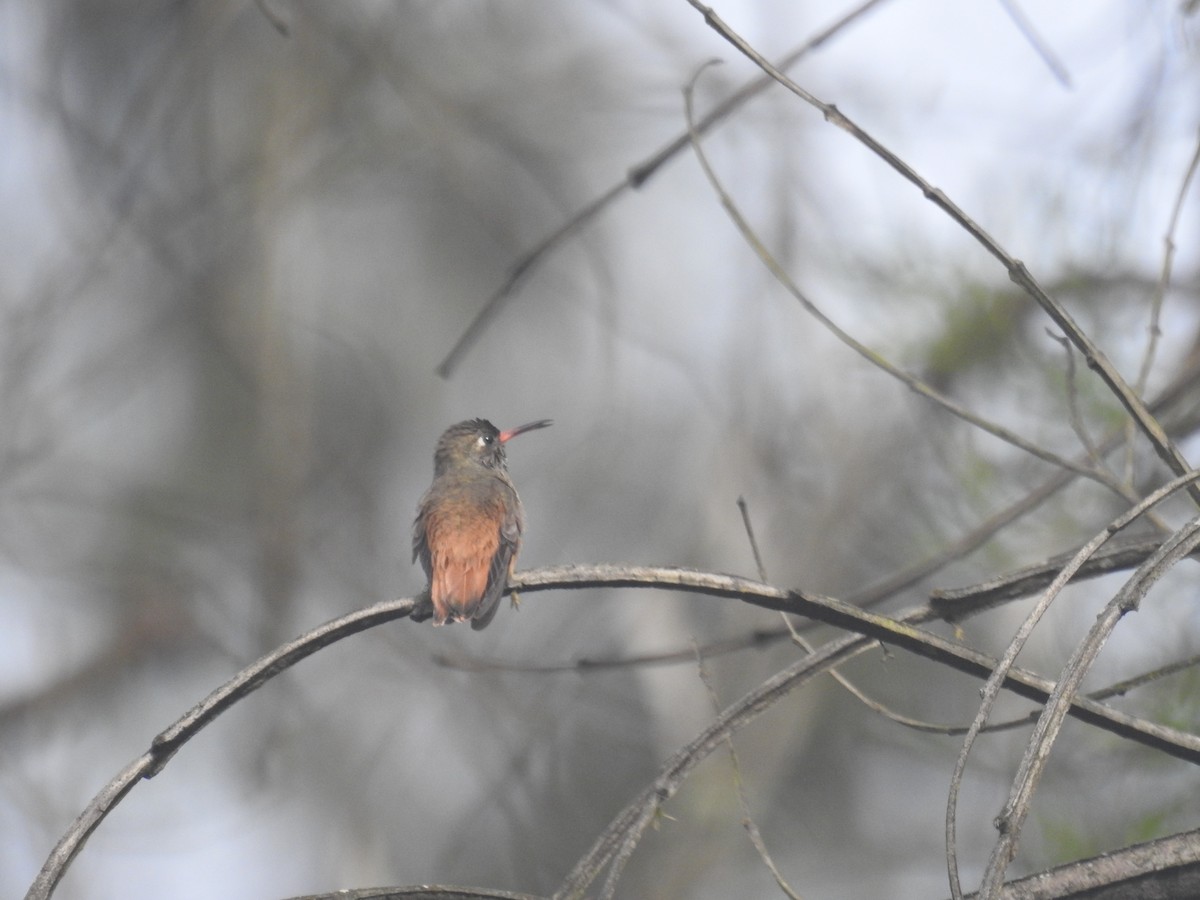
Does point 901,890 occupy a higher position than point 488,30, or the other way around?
point 488,30

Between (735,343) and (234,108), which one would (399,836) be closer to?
(735,343)

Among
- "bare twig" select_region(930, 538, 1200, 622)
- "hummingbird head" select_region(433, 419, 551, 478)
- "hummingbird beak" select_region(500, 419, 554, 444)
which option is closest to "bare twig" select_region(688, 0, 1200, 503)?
"bare twig" select_region(930, 538, 1200, 622)

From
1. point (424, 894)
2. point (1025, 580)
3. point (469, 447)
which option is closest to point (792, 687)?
point (1025, 580)

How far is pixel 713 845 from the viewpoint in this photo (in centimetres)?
1003

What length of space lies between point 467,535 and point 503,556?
18 centimetres

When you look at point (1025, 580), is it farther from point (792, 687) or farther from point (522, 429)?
point (522, 429)

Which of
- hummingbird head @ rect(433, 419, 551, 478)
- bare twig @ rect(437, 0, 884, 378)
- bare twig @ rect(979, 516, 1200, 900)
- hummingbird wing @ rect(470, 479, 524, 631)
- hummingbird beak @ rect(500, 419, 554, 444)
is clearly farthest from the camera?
hummingbird head @ rect(433, 419, 551, 478)

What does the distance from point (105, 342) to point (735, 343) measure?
7.13 m

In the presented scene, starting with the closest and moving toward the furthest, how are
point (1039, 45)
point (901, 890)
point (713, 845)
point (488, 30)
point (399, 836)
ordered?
point (1039, 45), point (713, 845), point (901, 890), point (399, 836), point (488, 30)

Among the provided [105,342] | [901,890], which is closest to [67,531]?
[105,342]

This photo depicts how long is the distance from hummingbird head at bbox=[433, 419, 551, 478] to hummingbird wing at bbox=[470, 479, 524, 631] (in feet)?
1.08

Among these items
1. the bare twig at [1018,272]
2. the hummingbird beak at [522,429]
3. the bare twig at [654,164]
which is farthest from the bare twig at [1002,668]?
the hummingbird beak at [522,429]

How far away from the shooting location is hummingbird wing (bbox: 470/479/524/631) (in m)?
4.02

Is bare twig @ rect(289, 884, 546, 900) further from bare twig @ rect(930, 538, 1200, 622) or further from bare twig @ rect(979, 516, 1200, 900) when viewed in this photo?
bare twig @ rect(930, 538, 1200, 622)
